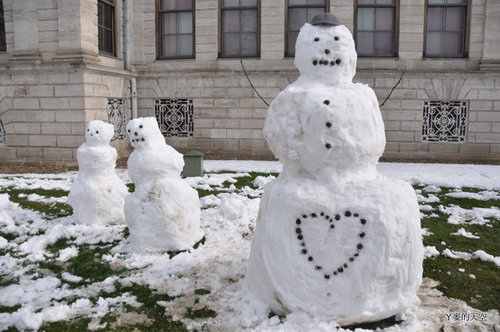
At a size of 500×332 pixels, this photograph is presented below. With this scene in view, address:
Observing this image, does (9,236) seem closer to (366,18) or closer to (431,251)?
(431,251)

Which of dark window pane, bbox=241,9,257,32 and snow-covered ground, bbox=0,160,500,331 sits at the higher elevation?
dark window pane, bbox=241,9,257,32

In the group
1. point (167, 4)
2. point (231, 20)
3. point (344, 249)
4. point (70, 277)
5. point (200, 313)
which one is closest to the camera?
point (344, 249)

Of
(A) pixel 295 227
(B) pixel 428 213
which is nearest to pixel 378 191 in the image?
(A) pixel 295 227

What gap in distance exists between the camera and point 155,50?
43.9 feet

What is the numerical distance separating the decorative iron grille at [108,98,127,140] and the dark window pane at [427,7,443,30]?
30.1 feet

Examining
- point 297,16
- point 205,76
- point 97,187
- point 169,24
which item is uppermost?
point 297,16

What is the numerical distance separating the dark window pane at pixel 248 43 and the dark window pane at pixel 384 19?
3.57 meters

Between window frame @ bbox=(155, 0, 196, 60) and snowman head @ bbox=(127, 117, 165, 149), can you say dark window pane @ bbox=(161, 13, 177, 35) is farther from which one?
snowman head @ bbox=(127, 117, 165, 149)

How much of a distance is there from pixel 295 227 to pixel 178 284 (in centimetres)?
142

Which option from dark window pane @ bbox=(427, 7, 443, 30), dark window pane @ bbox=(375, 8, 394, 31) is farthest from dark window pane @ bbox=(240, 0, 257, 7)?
dark window pane @ bbox=(427, 7, 443, 30)

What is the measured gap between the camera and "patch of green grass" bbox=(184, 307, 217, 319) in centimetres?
355

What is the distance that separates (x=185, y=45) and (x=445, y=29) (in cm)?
763

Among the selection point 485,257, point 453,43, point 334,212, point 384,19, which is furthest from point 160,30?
point 334,212

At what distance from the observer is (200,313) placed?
3594 mm
